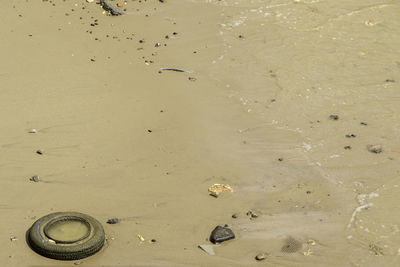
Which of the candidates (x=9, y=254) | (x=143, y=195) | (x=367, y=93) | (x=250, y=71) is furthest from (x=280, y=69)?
(x=9, y=254)

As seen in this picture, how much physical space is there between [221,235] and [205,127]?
191 cm

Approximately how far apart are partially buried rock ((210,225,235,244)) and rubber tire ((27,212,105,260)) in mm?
970

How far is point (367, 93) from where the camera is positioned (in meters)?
7.56

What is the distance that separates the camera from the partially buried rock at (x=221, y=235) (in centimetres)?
504

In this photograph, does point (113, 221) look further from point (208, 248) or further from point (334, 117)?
point (334, 117)

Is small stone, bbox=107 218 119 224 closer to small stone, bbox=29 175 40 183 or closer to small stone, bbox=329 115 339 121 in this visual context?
small stone, bbox=29 175 40 183

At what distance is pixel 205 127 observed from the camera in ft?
22.0

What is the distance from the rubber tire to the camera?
15.1 ft

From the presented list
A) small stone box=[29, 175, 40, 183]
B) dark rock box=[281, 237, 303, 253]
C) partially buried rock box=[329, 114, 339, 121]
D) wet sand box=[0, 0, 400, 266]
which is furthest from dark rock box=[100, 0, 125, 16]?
dark rock box=[281, 237, 303, 253]

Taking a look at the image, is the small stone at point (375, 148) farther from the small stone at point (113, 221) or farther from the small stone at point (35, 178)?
the small stone at point (35, 178)

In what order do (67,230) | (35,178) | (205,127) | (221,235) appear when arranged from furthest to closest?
1. (205,127)
2. (35,178)
3. (221,235)
4. (67,230)

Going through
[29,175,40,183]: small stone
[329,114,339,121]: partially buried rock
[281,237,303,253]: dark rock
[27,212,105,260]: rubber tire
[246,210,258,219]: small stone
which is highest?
[329,114,339,121]: partially buried rock

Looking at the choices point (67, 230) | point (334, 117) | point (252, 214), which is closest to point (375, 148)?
point (334, 117)

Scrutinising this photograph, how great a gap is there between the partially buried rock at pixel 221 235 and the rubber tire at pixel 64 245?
0.97m
